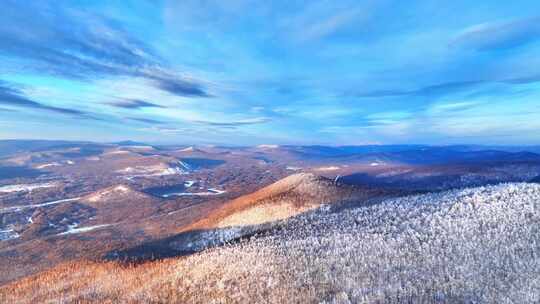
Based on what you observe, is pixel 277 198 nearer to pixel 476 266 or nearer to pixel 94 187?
pixel 476 266

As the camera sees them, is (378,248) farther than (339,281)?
Yes

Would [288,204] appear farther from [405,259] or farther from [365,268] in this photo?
[365,268]

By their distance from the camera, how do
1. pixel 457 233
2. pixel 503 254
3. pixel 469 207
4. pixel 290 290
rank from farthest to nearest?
pixel 469 207 < pixel 457 233 < pixel 503 254 < pixel 290 290

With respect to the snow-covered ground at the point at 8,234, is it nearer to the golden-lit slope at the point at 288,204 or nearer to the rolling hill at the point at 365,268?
the golden-lit slope at the point at 288,204

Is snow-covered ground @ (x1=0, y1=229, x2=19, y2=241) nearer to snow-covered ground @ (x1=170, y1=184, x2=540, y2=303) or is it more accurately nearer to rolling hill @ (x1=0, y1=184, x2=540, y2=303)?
rolling hill @ (x1=0, y1=184, x2=540, y2=303)

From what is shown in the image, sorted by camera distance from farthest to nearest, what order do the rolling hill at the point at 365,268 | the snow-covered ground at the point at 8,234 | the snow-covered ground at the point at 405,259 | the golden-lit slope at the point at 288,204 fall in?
the snow-covered ground at the point at 8,234, the golden-lit slope at the point at 288,204, the rolling hill at the point at 365,268, the snow-covered ground at the point at 405,259

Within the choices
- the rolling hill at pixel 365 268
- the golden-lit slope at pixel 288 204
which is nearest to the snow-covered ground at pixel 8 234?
the golden-lit slope at pixel 288 204

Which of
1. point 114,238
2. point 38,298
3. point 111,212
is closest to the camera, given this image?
point 38,298

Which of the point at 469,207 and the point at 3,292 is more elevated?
the point at 469,207

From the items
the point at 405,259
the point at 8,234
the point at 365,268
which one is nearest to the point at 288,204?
the point at 405,259

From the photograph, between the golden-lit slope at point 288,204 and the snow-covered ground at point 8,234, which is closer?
the golden-lit slope at point 288,204

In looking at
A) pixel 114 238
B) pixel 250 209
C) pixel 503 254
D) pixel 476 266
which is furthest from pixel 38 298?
pixel 114 238
